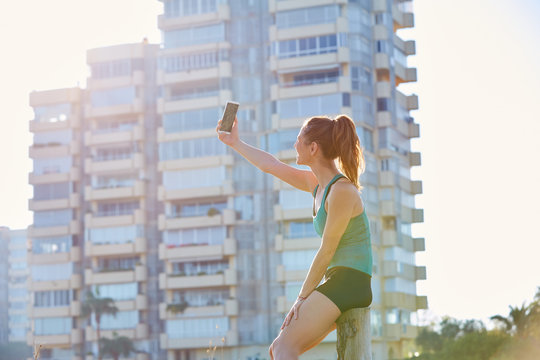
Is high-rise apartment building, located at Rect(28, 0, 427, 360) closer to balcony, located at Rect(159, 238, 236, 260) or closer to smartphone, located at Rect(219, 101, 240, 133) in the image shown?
balcony, located at Rect(159, 238, 236, 260)

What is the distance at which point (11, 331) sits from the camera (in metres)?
150

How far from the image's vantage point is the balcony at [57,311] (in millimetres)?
77062

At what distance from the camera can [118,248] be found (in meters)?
75.7

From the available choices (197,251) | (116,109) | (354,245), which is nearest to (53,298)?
(197,251)

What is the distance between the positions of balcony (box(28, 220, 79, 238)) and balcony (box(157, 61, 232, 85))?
1430 centimetres

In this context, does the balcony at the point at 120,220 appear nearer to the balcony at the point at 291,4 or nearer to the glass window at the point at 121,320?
the glass window at the point at 121,320

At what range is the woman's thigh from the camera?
521 centimetres

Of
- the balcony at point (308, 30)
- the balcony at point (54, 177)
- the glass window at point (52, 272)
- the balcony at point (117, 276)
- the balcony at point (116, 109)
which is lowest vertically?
the balcony at point (117, 276)

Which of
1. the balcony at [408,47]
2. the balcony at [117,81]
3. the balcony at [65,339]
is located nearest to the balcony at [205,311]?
the balcony at [65,339]

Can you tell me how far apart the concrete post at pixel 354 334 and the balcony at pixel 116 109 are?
241ft

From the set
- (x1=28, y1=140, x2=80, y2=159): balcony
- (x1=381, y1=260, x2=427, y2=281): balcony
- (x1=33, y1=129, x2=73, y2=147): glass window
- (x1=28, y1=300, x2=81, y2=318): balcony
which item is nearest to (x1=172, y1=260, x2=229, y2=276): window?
(x1=28, y1=300, x2=81, y2=318): balcony

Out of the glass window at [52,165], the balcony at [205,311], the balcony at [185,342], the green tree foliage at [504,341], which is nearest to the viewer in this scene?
the green tree foliage at [504,341]

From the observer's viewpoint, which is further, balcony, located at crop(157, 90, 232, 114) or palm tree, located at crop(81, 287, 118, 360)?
palm tree, located at crop(81, 287, 118, 360)

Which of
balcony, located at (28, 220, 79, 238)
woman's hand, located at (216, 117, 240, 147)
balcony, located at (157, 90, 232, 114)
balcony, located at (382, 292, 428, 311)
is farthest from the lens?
balcony, located at (28, 220, 79, 238)
